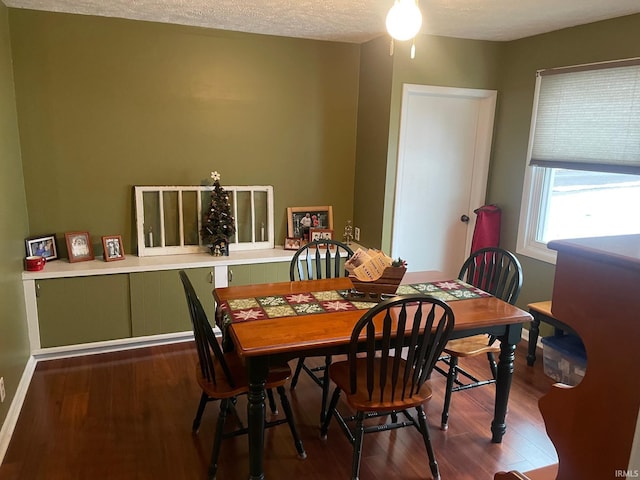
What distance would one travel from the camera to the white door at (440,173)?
3.91 m

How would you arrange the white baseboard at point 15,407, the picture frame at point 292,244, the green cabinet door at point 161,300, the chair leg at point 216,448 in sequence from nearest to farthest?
the chair leg at point 216,448 → the white baseboard at point 15,407 → the green cabinet door at point 161,300 → the picture frame at point 292,244

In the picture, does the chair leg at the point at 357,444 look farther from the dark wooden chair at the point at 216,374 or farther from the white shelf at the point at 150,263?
the white shelf at the point at 150,263

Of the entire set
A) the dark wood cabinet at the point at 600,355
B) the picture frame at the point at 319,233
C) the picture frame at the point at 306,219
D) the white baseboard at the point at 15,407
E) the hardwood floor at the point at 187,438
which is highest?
the dark wood cabinet at the point at 600,355

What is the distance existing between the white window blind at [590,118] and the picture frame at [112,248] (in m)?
3.25

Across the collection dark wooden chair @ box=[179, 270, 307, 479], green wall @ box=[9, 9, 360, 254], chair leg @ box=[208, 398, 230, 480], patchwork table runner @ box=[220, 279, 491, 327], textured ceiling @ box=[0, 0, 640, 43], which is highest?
textured ceiling @ box=[0, 0, 640, 43]

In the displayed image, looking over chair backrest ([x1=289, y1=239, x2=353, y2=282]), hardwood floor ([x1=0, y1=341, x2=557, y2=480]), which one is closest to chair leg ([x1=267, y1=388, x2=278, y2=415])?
hardwood floor ([x1=0, y1=341, x2=557, y2=480])

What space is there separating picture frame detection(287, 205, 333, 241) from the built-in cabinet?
0.52m

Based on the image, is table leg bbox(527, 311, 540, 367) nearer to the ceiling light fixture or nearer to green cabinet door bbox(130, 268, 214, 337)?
the ceiling light fixture

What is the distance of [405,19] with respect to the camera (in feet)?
6.73

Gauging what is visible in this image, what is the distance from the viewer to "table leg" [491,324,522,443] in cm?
241

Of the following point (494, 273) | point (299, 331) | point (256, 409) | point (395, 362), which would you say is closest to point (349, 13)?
point (494, 273)

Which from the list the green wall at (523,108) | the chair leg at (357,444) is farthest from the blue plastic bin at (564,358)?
the chair leg at (357,444)

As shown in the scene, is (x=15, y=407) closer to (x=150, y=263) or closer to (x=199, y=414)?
(x=199, y=414)

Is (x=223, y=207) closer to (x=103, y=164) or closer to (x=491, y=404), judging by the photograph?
(x=103, y=164)
